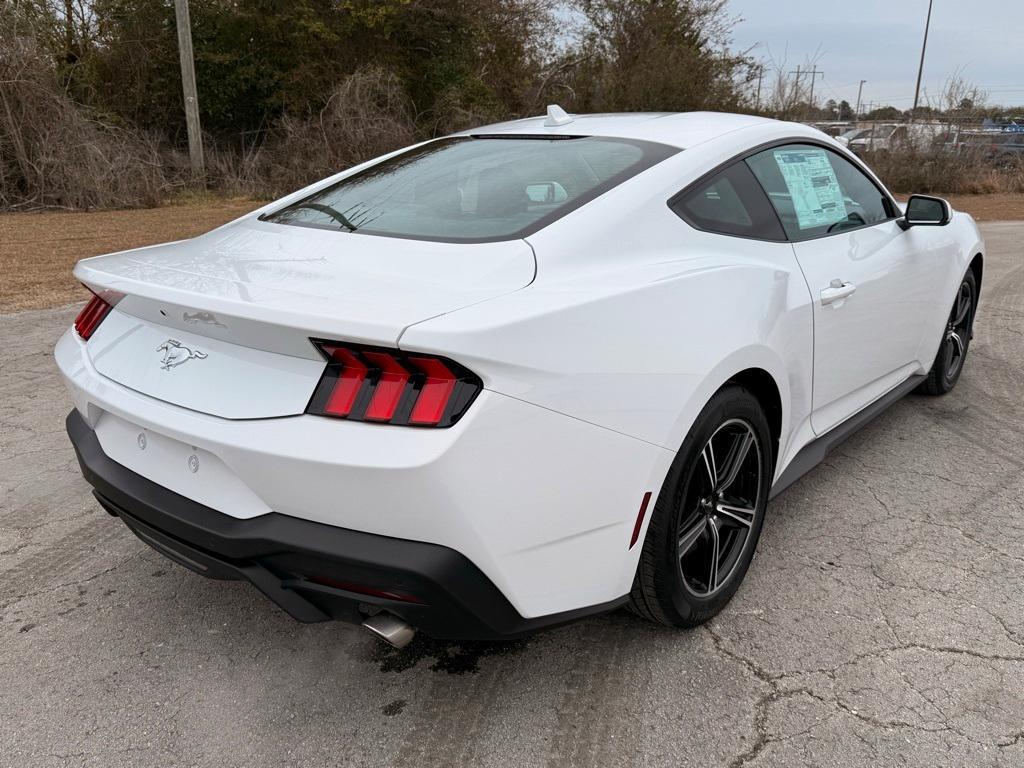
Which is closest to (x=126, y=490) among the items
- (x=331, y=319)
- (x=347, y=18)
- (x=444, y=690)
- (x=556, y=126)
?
(x=331, y=319)

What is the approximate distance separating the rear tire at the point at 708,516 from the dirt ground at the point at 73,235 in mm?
6080

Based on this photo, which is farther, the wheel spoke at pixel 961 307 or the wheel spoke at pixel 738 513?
the wheel spoke at pixel 961 307

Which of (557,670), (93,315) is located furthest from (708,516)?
(93,315)

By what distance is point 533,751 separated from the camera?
6.52ft

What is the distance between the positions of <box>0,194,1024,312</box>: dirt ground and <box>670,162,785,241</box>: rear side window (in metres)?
5.93

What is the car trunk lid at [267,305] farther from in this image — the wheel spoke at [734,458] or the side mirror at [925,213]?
the side mirror at [925,213]

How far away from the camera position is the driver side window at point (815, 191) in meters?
2.82

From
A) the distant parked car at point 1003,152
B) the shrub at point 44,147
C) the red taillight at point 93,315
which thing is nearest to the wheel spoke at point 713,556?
the red taillight at point 93,315

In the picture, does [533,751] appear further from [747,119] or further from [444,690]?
[747,119]

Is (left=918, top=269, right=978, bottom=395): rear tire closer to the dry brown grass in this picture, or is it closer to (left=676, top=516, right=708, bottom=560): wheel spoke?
(left=676, top=516, right=708, bottom=560): wheel spoke

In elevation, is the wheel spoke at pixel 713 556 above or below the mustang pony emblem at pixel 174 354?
below

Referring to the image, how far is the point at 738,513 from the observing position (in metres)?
2.53

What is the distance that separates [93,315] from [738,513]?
6.62 ft

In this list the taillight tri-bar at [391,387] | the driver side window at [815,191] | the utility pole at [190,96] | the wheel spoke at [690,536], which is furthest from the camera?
the utility pole at [190,96]
